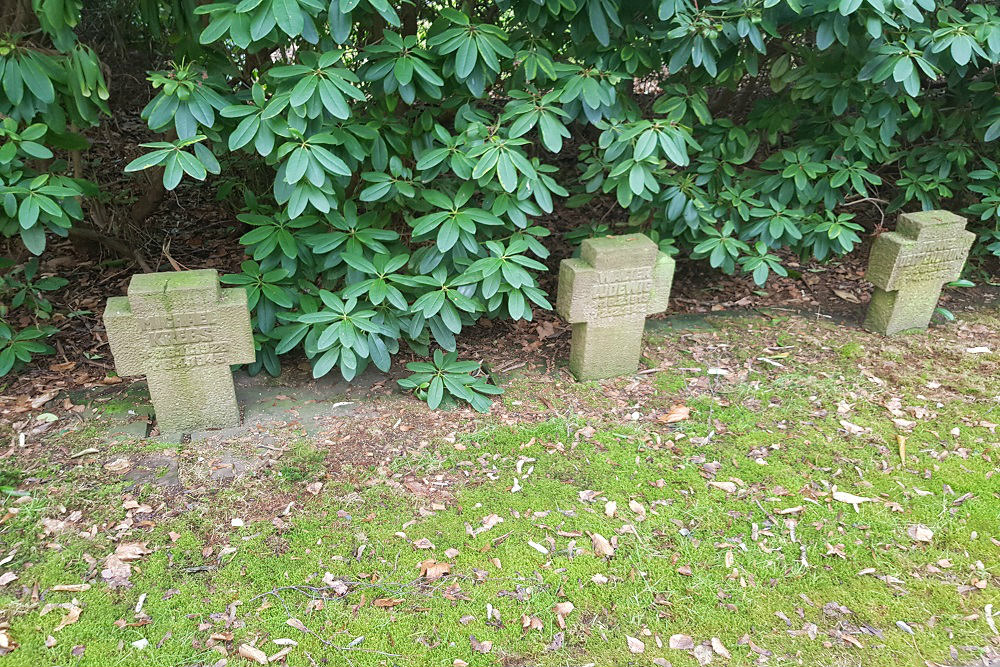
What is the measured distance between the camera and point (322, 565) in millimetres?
2438

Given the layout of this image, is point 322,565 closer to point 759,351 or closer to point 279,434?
point 279,434

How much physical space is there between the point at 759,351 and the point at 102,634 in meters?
3.14

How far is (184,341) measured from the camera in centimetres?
276

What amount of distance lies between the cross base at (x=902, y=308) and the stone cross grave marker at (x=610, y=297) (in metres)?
1.39

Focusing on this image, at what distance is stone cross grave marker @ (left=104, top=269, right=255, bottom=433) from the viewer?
2668mm

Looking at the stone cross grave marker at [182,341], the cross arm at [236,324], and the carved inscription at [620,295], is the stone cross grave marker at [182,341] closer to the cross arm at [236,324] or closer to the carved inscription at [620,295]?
the cross arm at [236,324]

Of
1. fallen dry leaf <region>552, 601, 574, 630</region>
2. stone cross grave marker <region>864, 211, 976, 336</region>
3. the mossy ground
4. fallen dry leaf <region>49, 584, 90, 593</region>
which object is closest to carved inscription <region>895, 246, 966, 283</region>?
stone cross grave marker <region>864, 211, 976, 336</region>

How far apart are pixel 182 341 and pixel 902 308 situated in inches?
141

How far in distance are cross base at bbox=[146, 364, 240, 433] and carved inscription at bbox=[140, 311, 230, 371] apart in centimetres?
4

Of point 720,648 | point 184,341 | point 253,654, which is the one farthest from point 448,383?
point 720,648

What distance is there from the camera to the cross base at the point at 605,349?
11.1ft

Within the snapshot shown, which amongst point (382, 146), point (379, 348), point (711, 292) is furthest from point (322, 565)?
point (711, 292)

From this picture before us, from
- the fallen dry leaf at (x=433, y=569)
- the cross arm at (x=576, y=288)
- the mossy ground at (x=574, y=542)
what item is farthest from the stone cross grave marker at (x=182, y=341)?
the cross arm at (x=576, y=288)

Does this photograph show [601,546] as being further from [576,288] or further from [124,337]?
[124,337]
